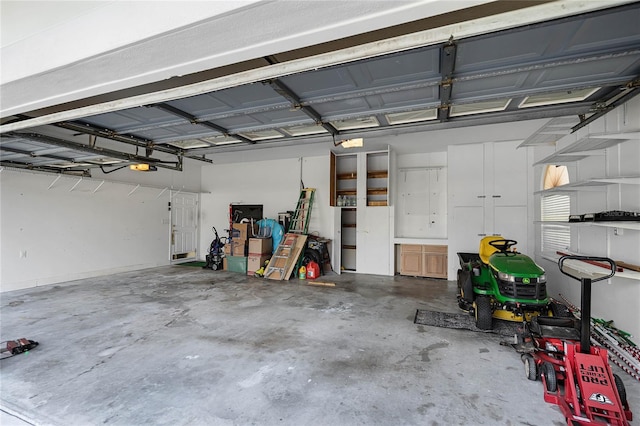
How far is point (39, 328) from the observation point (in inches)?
140

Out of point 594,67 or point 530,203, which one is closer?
point 594,67

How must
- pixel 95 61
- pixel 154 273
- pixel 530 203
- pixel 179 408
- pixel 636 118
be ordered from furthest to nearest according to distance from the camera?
1. pixel 154 273
2. pixel 530 203
3. pixel 636 118
4. pixel 179 408
5. pixel 95 61

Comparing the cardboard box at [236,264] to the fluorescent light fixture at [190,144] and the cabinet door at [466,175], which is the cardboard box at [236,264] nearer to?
the fluorescent light fixture at [190,144]

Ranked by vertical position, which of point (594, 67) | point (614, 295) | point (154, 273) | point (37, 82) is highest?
point (594, 67)

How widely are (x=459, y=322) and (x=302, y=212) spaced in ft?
15.8

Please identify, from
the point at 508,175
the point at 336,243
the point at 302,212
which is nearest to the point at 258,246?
the point at 302,212

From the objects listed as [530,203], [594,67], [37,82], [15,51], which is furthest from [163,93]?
[530,203]

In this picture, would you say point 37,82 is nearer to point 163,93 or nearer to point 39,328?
point 163,93

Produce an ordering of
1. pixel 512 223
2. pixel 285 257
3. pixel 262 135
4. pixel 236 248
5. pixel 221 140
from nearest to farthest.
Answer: pixel 262 135 → pixel 221 140 → pixel 512 223 → pixel 285 257 → pixel 236 248

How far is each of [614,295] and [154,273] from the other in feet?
26.9

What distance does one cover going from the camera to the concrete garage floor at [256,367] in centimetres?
201

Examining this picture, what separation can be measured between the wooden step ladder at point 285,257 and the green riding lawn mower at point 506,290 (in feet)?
12.3

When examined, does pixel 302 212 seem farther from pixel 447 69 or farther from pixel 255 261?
pixel 447 69

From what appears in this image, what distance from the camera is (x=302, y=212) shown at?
25.4ft
